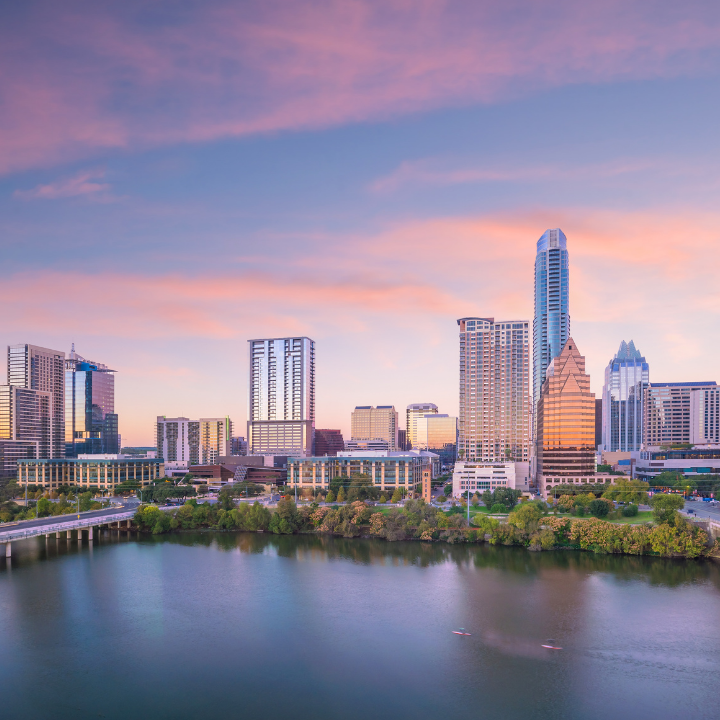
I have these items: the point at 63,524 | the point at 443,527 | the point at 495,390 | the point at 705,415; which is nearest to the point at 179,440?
the point at 495,390

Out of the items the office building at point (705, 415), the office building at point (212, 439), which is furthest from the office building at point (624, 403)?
the office building at point (212, 439)

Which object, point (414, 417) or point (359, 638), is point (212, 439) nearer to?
point (414, 417)

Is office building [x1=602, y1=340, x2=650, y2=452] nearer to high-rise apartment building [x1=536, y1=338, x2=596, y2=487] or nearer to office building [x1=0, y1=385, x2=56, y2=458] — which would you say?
high-rise apartment building [x1=536, y1=338, x2=596, y2=487]

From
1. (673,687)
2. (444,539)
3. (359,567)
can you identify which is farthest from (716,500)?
(673,687)

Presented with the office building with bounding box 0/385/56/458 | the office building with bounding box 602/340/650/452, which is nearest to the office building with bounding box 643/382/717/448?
the office building with bounding box 602/340/650/452

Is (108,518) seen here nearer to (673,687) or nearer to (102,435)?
(673,687)
